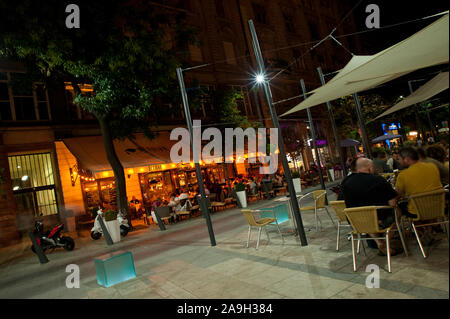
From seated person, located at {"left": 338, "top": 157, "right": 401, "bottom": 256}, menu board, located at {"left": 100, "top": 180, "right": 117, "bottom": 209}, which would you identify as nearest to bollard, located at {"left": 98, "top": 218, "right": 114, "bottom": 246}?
menu board, located at {"left": 100, "top": 180, "right": 117, "bottom": 209}

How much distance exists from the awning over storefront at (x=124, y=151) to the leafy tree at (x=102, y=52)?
4.86 ft

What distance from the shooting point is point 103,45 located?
451 inches

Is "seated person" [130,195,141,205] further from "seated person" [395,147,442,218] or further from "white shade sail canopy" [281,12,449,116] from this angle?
"seated person" [395,147,442,218]

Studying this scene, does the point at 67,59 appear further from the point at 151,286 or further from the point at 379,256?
the point at 379,256

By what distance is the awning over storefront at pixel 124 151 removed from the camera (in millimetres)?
13758

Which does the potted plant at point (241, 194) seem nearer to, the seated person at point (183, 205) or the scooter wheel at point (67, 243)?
the seated person at point (183, 205)

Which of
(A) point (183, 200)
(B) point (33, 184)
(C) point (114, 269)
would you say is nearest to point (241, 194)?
(A) point (183, 200)

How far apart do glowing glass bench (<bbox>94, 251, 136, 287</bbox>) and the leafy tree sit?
7.27 metres

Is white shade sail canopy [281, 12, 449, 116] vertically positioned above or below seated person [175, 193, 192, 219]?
above

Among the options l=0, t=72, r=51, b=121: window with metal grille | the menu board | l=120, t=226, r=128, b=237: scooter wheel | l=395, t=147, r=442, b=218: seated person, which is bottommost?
l=120, t=226, r=128, b=237: scooter wheel

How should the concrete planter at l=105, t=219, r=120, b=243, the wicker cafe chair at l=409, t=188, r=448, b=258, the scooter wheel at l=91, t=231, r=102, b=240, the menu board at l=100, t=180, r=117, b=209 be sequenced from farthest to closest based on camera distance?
1. the menu board at l=100, t=180, r=117, b=209
2. the scooter wheel at l=91, t=231, r=102, b=240
3. the concrete planter at l=105, t=219, r=120, b=243
4. the wicker cafe chair at l=409, t=188, r=448, b=258

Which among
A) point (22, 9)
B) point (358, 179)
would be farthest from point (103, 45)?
point (358, 179)

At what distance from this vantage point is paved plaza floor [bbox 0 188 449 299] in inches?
146
